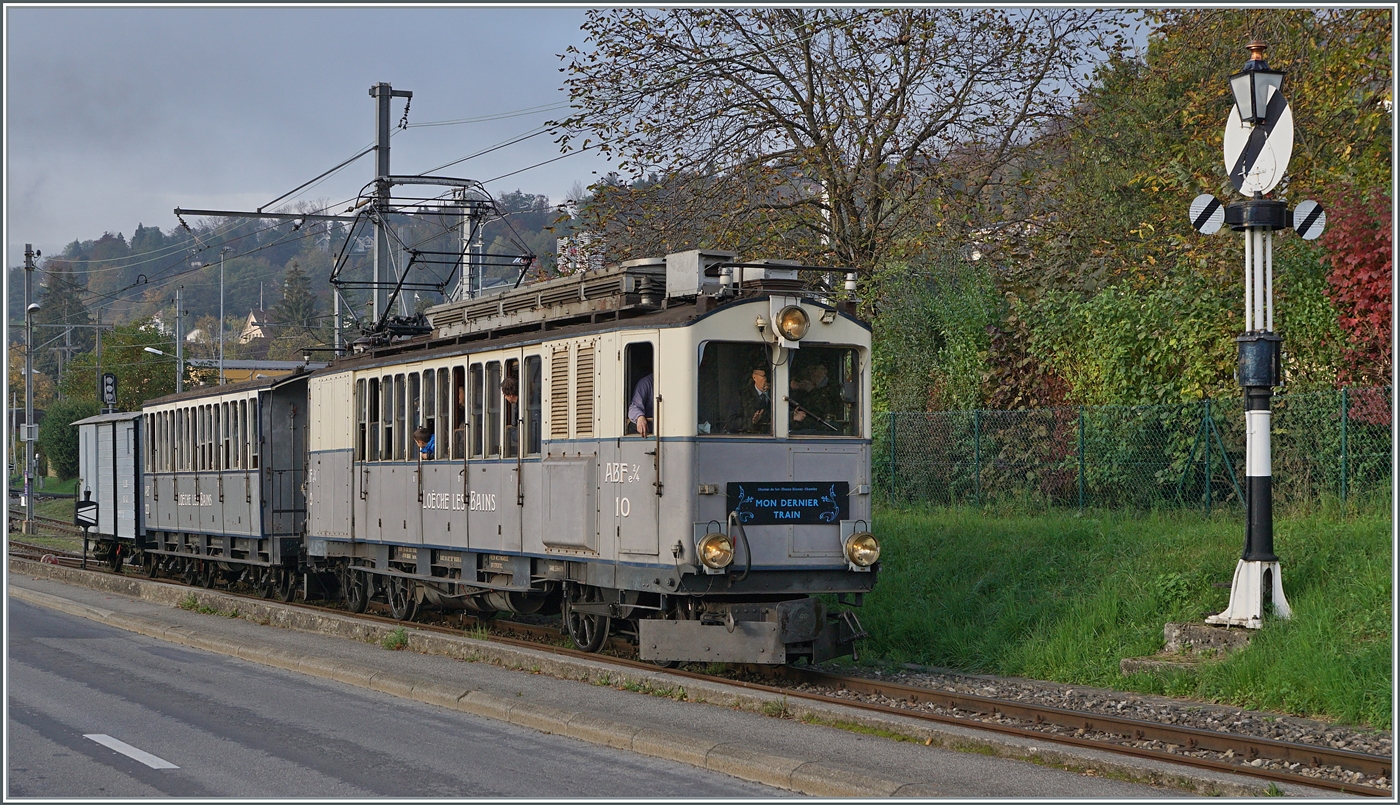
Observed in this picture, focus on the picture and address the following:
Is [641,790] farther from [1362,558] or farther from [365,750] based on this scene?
[1362,558]

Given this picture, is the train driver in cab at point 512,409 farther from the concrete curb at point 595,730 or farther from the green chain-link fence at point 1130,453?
the green chain-link fence at point 1130,453

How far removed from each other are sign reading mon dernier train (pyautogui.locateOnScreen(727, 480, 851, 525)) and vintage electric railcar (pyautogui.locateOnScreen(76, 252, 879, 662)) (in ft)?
0.05

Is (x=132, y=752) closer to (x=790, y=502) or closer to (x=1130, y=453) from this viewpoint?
(x=790, y=502)

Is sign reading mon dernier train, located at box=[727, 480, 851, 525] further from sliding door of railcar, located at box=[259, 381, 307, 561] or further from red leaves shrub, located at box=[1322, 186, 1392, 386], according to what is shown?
sliding door of railcar, located at box=[259, 381, 307, 561]

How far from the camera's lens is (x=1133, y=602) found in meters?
13.3

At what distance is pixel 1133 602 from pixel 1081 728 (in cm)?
361

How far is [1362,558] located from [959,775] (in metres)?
6.01

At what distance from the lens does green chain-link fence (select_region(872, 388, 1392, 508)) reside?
48.0ft

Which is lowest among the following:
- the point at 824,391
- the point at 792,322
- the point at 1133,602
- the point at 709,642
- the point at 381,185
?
the point at 709,642

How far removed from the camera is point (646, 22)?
877 inches

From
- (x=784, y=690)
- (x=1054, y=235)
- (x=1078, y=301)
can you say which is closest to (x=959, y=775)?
(x=784, y=690)

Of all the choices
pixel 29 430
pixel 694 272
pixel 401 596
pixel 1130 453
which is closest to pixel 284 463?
pixel 401 596

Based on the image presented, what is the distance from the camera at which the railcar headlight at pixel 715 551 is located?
11539mm

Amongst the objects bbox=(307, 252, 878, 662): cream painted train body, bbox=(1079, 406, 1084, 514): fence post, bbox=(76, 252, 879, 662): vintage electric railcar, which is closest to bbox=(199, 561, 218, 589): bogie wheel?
bbox=(76, 252, 879, 662): vintage electric railcar
